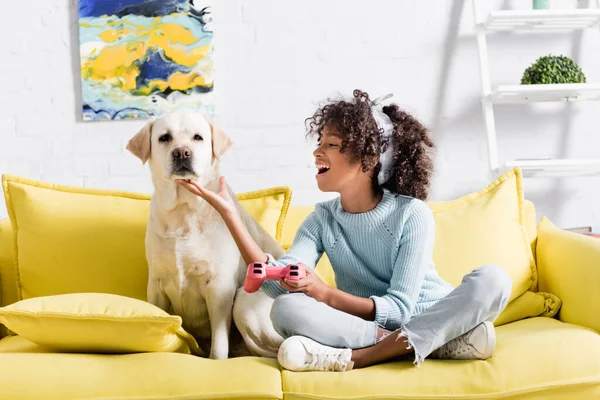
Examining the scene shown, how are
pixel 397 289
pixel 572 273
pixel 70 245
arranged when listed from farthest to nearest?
1. pixel 70 245
2. pixel 572 273
3. pixel 397 289

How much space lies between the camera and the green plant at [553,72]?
7.99 ft

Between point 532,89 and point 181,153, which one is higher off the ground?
point 532,89

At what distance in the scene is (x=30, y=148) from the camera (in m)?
2.58

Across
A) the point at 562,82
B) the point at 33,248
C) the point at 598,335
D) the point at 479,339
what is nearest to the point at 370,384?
the point at 479,339

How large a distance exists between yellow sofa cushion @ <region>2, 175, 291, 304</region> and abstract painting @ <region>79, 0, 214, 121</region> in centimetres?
66

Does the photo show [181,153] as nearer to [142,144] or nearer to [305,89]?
[142,144]

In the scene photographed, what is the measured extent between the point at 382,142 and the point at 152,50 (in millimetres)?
1150

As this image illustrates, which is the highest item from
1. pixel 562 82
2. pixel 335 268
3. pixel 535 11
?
pixel 535 11

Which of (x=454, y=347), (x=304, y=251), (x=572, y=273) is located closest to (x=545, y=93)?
(x=572, y=273)

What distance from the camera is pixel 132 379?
1.39 meters

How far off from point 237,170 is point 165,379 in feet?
4.27

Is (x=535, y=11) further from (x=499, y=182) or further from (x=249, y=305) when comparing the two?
(x=249, y=305)

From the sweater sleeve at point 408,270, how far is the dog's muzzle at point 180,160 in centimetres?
57

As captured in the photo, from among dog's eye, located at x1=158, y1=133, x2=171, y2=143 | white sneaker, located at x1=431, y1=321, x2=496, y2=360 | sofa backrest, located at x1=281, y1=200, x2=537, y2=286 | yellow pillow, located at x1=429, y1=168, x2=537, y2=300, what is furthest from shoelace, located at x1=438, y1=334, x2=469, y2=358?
dog's eye, located at x1=158, y1=133, x2=171, y2=143
